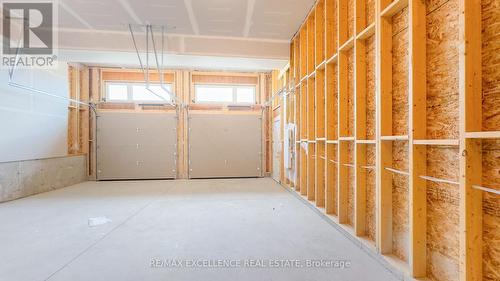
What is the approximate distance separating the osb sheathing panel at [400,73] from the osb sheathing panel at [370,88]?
0.27 meters

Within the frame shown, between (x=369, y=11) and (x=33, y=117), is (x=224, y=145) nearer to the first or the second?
(x=33, y=117)

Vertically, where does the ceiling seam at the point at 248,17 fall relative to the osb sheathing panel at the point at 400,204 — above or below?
above

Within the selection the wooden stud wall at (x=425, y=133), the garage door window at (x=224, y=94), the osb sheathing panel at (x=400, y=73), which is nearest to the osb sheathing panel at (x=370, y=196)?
the wooden stud wall at (x=425, y=133)

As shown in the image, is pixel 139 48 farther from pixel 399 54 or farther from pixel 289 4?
pixel 399 54

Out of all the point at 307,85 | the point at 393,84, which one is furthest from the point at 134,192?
the point at 393,84

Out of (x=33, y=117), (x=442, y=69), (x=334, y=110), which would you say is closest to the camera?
(x=442, y=69)

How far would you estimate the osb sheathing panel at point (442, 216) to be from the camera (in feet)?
5.17

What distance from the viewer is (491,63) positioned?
1361 millimetres

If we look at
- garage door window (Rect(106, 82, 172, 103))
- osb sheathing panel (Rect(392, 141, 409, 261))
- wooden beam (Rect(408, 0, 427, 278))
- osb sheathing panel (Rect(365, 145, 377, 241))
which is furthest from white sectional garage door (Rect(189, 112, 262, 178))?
wooden beam (Rect(408, 0, 427, 278))

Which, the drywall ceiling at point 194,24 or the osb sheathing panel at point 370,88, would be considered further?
the drywall ceiling at point 194,24

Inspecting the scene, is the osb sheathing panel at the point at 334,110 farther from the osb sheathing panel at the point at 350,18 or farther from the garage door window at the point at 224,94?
the garage door window at the point at 224,94

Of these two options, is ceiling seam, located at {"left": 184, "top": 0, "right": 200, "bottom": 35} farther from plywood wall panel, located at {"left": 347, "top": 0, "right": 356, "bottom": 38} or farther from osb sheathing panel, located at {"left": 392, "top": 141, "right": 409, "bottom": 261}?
osb sheathing panel, located at {"left": 392, "top": 141, "right": 409, "bottom": 261}

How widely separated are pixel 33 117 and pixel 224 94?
457 cm

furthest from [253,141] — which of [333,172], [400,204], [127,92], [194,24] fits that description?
[400,204]
